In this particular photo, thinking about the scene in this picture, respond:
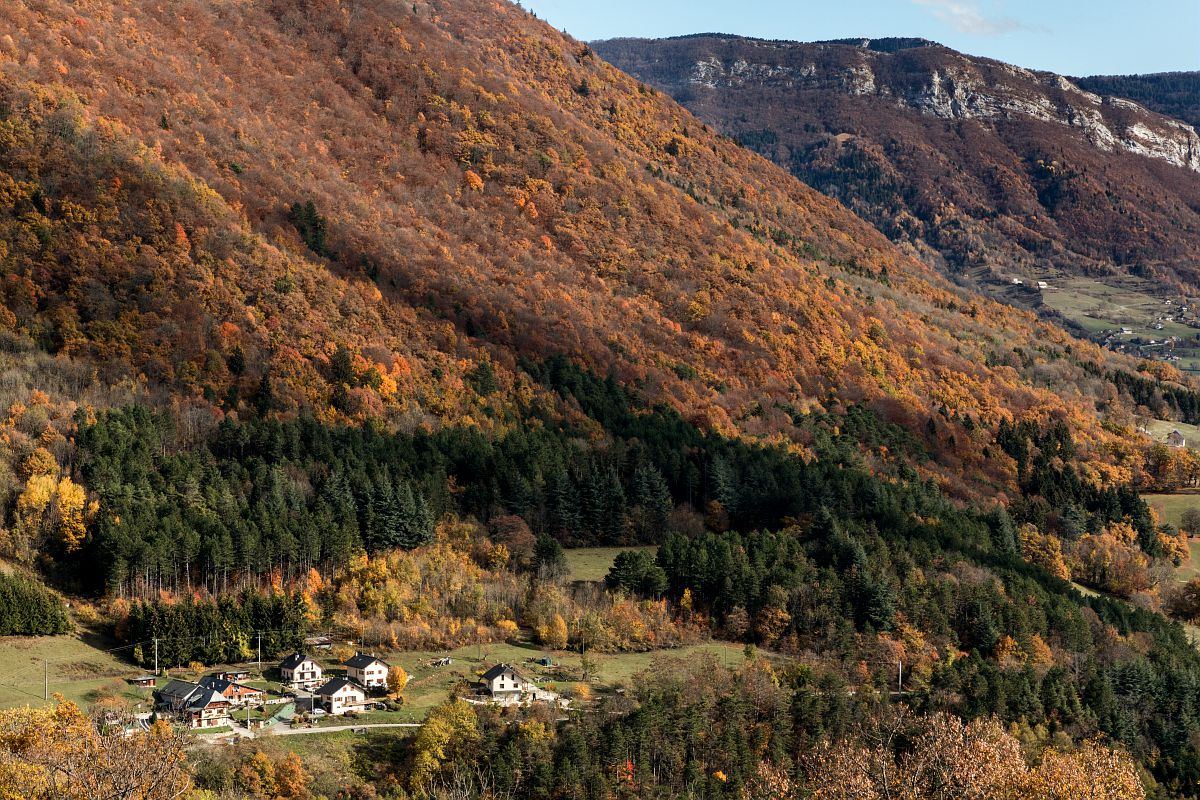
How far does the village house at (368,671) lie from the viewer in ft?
328

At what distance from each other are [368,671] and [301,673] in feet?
16.1

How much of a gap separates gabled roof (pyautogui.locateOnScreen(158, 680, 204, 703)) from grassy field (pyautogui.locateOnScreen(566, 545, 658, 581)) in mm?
42264

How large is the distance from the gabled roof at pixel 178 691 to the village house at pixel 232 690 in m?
0.92

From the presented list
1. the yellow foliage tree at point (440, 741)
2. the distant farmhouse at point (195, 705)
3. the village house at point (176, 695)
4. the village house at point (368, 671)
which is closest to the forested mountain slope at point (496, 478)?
the yellow foliage tree at point (440, 741)

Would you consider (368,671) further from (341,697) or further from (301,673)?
(301,673)

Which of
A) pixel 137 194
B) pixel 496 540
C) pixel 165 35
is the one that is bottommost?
pixel 496 540

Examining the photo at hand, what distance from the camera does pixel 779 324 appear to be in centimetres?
19788

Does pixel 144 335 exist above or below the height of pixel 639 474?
above

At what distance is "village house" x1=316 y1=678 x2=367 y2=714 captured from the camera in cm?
9575

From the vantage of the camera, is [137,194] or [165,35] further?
[165,35]

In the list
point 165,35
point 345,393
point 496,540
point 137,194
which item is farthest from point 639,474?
point 165,35

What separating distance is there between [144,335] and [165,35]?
75.3 meters

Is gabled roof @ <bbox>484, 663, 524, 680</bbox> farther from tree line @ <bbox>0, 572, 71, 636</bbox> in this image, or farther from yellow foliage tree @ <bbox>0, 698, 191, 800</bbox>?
yellow foliage tree @ <bbox>0, 698, 191, 800</bbox>

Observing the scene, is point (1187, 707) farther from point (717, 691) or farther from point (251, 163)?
point (251, 163)
